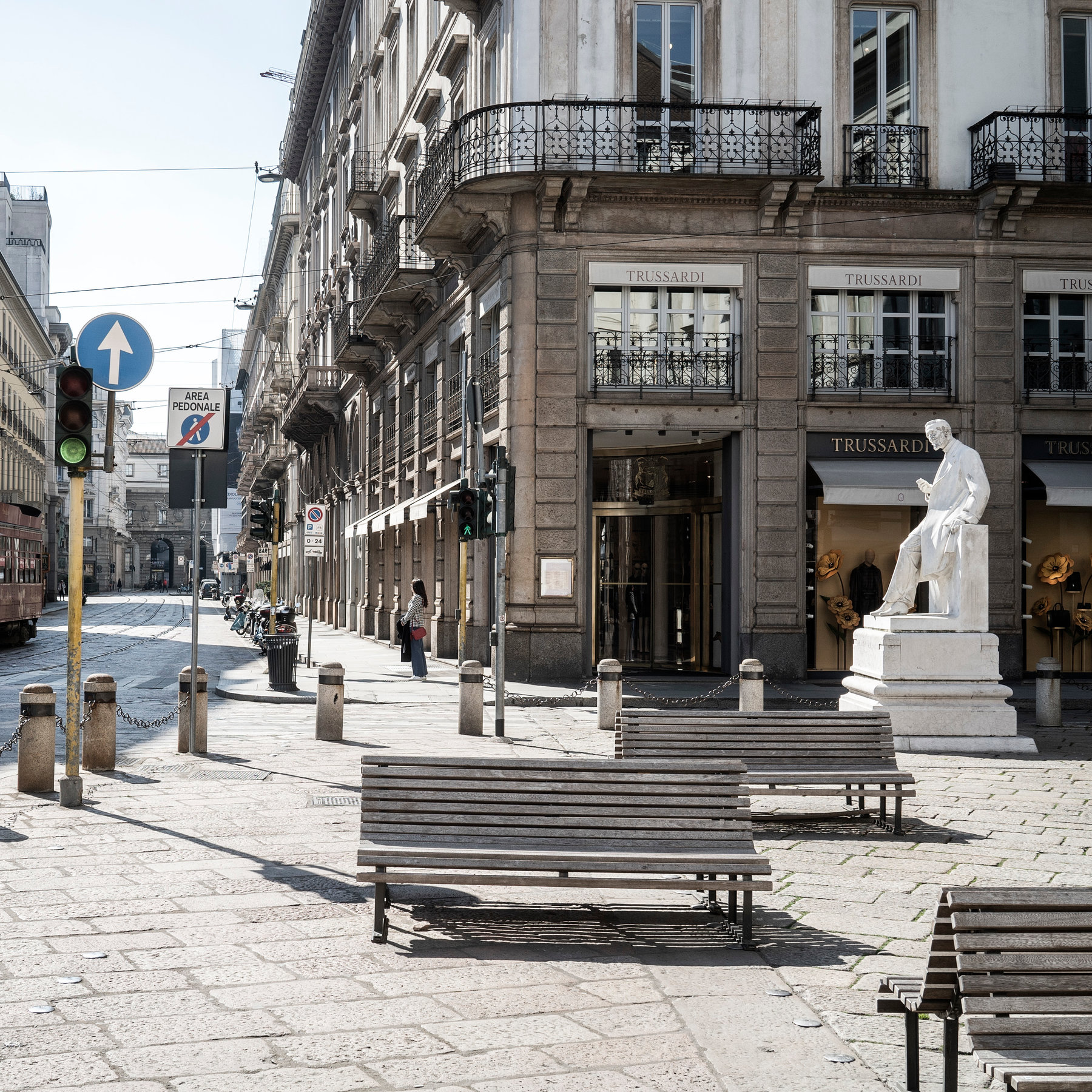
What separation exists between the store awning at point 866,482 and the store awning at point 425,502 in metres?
7.14

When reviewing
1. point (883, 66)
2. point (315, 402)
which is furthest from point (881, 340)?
point (315, 402)

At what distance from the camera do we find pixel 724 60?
22.0 metres

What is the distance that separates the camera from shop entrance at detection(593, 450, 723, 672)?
24000mm

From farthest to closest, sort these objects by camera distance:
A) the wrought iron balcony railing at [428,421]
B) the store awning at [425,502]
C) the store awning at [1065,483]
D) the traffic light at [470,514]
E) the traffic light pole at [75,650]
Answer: the wrought iron balcony railing at [428,421] → the store awning at [425,502] → the store awning at [1065,483] → the traffic light at [470,514] → the traffic light pole at [75,650]

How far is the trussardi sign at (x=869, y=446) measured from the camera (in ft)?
73.3

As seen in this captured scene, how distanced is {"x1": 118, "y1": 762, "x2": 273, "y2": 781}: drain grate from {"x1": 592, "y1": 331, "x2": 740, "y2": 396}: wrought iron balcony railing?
12020 millimetres

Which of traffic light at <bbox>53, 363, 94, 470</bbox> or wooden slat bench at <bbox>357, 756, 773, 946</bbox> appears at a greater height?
traffic light at <bbox>53, 363, 94, 470</bbox>

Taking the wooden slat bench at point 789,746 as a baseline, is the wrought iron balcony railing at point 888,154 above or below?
above

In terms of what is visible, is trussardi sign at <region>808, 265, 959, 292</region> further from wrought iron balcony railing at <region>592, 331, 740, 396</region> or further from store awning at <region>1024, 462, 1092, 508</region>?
store awning at <region>1024, 462, 1092, 508</region>

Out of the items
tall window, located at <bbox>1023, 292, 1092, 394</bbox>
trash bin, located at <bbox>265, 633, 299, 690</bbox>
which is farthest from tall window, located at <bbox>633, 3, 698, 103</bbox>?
trash bin, located at <bbox>265, 633, 299, 690</bbox>

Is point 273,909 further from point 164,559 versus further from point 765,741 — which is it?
point 164,559

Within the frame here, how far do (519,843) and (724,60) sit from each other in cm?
1864

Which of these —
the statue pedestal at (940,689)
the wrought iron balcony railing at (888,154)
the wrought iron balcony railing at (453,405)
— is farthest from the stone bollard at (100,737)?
the wrought iron balcony railing at (888,154)

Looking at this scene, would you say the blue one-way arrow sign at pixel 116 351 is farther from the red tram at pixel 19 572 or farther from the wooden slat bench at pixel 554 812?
the red tram at pixel 19 572
